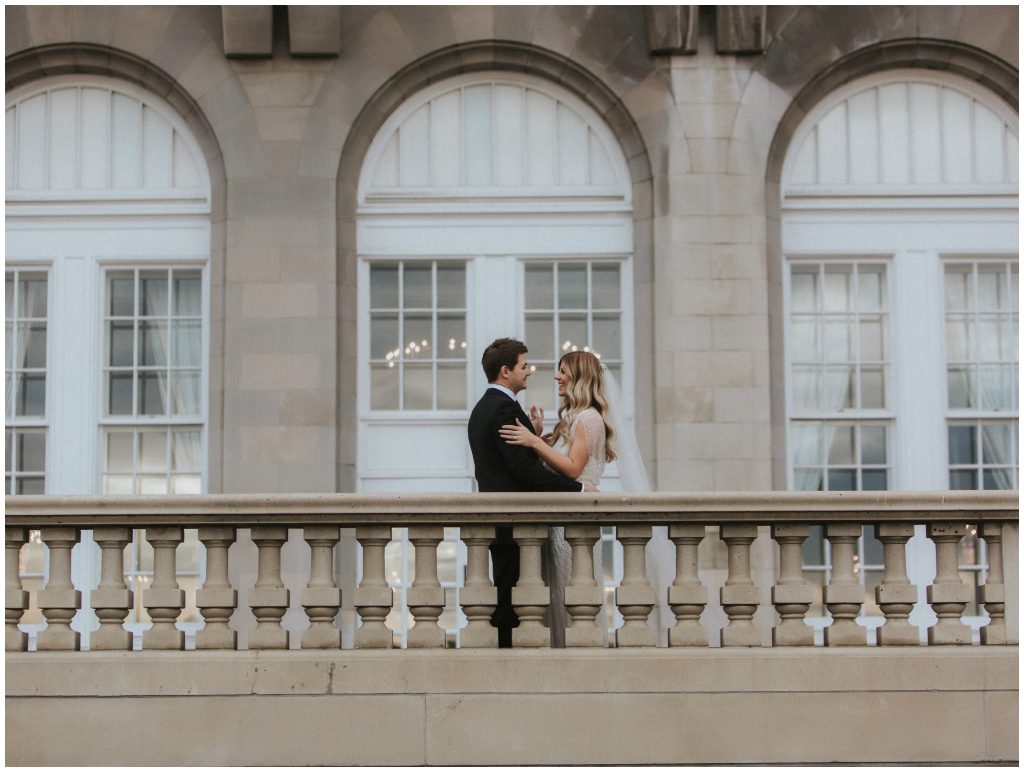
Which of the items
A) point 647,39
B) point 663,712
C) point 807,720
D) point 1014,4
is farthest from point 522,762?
point 1014,4

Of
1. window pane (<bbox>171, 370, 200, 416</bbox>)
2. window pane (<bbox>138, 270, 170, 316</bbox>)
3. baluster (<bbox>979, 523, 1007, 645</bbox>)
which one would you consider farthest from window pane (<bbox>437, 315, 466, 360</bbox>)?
baluster (<bbox>979, 523, 1007, 645</bbox>)

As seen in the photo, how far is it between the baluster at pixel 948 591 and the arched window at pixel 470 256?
4.26 metres

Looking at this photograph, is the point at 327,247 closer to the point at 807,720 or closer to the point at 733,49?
the point at 733,49

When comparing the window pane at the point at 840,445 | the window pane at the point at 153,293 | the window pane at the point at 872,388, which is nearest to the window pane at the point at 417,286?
the window pane at the point at 153,293

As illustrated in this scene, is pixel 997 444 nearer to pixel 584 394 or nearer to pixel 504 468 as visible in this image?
pixel 584 394

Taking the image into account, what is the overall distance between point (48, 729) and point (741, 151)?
7153 mm

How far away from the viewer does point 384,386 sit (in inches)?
432

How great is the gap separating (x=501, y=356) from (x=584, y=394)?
22.4 inches

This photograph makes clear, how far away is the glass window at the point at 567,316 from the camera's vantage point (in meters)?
11.0

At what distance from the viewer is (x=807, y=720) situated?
6.84m

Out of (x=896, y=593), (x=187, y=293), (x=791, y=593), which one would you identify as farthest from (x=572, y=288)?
(x=896, y=593)

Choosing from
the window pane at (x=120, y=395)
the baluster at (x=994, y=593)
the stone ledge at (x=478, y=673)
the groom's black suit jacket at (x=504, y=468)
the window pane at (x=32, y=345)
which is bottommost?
the stone ledge at (x=478, y=673)

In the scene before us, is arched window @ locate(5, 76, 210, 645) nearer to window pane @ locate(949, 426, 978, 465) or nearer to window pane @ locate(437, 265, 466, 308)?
window pane @ locate(437, 265, 466, 308)

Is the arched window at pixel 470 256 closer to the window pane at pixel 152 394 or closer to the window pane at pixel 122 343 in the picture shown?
the window pane at pixel 152 394
